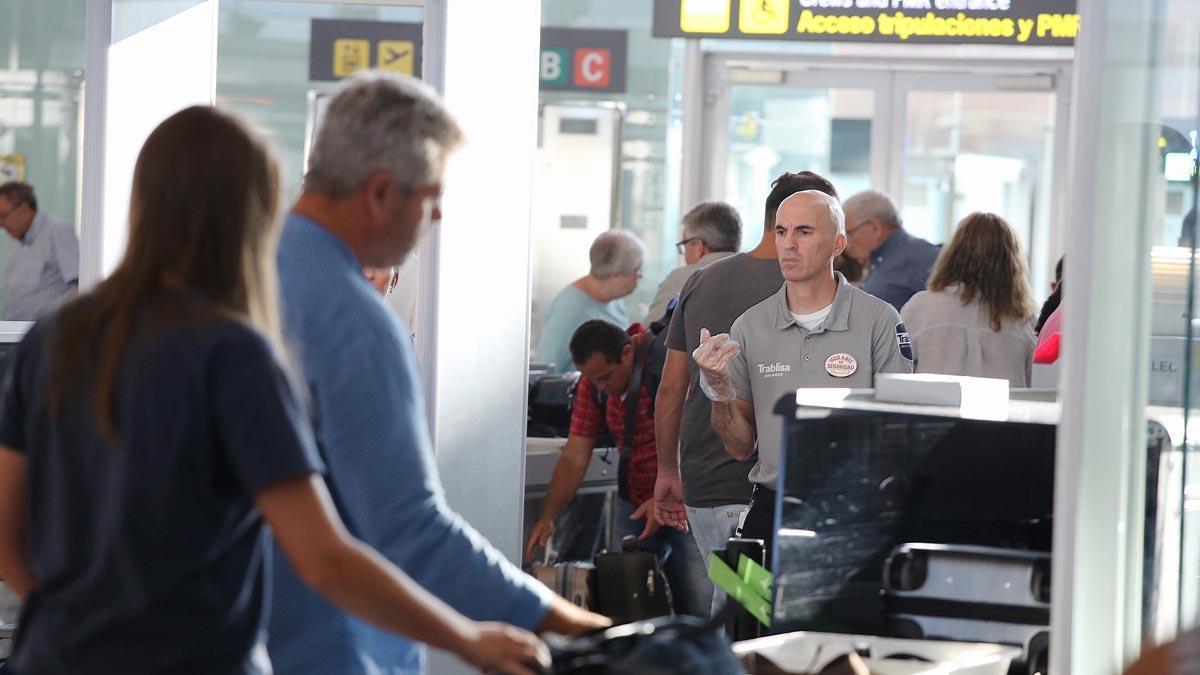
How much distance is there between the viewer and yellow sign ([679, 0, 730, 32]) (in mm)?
8016

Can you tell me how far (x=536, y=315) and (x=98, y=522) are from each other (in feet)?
30.3

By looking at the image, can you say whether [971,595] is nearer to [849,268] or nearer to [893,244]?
[849,268]

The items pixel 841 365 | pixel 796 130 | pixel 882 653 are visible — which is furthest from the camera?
pixel 796 130

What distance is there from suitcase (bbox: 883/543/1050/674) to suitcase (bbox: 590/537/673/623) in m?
1.72

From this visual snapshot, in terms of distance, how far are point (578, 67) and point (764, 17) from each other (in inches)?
113

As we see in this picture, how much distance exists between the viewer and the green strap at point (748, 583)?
3.23 m

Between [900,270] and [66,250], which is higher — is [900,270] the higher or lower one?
the higher one

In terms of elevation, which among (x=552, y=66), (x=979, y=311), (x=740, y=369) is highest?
(x=552, y=66)

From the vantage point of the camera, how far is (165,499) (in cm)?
176

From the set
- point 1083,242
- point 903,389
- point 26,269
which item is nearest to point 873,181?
point 26,269

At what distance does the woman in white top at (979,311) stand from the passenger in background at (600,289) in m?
2.41

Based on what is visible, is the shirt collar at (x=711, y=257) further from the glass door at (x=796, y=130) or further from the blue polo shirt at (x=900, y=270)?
the glass door at (x=796, y=130)

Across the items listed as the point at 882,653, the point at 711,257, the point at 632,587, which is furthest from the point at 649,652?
the point at 711,257

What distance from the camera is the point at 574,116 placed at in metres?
10.8
